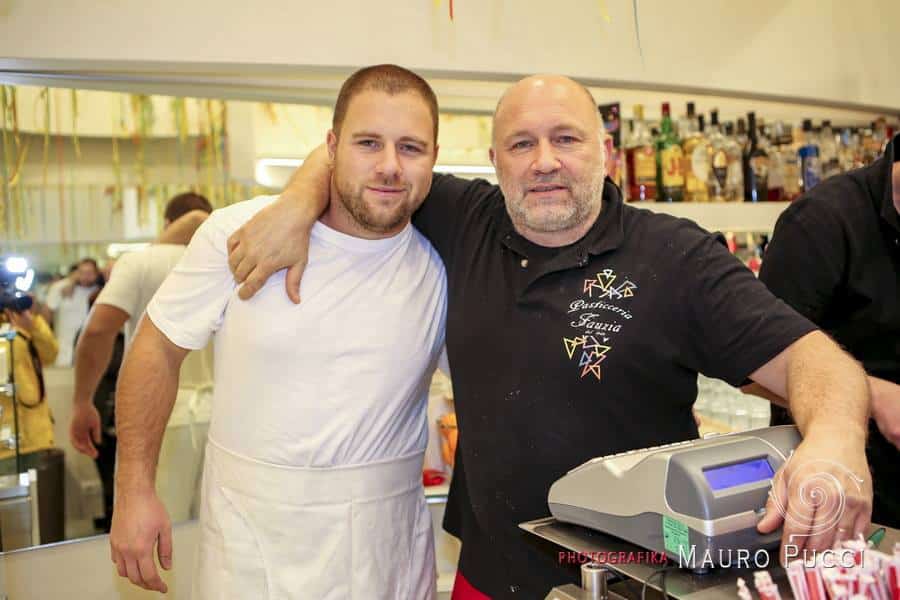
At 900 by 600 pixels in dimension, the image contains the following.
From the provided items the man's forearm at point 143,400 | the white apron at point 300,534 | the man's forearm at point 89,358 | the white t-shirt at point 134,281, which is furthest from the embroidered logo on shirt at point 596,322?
the man's forearm at point 89,358

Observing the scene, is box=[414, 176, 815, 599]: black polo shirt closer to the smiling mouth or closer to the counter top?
the smiling mouth

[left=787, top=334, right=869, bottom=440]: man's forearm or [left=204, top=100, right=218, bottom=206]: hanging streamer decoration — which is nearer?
[left=787, top=334, right=869, bottom=440]: man's forearm

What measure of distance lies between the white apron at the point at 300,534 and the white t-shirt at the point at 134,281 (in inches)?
49.5

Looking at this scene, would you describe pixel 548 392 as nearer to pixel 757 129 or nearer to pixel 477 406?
pixel 477 406

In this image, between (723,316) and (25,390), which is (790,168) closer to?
(723,316)

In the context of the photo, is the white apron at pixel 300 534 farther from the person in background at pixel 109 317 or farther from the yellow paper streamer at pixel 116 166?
the yellow paper streamer at pixel 116 166

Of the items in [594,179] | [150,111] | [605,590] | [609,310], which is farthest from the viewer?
[150,111]

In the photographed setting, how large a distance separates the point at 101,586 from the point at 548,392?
1761 mm

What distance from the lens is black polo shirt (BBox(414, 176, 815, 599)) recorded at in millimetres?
1351

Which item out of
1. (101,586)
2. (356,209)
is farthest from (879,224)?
(101,586)

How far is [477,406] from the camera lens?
4.84ft

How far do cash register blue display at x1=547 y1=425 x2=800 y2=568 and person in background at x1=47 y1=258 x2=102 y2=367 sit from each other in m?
2.76

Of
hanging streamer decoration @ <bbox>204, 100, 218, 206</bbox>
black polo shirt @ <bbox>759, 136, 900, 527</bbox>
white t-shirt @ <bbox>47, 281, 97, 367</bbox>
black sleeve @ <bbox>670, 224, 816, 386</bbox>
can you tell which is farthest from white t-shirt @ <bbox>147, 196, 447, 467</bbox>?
hanging streamer decoration @ <bbox>204, 100, 218, 206</bbox>

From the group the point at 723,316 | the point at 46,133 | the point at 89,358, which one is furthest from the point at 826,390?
the point at 46,133
